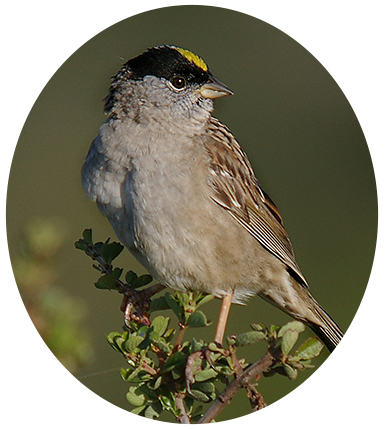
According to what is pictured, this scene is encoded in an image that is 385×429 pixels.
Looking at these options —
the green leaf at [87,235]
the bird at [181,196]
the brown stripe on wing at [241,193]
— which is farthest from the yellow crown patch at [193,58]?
the green leaf at [87,235]

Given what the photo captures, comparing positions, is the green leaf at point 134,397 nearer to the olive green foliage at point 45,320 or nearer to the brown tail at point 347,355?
the olive green foliage at point 45,320

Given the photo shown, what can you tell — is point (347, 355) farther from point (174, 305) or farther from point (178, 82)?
point (178, 82)

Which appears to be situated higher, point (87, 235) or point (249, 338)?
point (87, 235)

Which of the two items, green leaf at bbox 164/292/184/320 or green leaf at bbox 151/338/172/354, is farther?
green leaf at bbox 164/292/184/320

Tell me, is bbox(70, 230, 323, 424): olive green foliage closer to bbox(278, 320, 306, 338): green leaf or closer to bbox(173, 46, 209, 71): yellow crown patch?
bbox(278, 320, 306, 338): green leaf

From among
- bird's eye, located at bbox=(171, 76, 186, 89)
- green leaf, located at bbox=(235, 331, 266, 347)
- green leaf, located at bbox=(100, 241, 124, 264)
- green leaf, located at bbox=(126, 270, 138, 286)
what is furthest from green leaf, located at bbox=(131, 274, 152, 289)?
bird's eye, located at bbox=(171, 76, 186, 89)

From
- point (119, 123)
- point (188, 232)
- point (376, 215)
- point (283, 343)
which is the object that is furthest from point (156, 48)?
point (283, 343)

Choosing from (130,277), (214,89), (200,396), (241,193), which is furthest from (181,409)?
(214,89)

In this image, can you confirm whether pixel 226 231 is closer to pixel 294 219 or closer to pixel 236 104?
pixel 294 219
